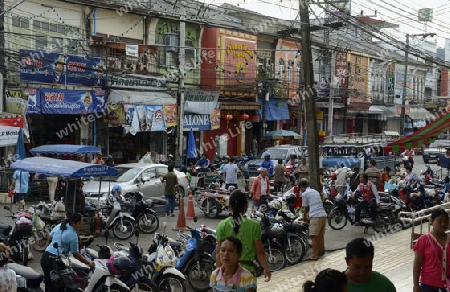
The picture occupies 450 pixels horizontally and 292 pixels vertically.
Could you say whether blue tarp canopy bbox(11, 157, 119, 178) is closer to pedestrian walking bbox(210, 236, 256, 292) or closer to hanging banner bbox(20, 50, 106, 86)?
pedestrian walking bbox(210, 236, 256, 292)

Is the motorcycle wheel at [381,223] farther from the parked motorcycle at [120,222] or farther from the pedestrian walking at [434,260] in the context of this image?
the pedestrian walking at [434,260]

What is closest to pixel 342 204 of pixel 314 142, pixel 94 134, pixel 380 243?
pixel 380 243

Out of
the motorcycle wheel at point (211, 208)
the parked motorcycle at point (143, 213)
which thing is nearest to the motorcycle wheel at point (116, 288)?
the parked motorcycle at point (143, 213)

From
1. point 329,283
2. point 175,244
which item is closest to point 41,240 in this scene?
point 175,244

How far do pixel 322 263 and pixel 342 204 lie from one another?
4.43 meters

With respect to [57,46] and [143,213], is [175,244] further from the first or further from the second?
[57,46]

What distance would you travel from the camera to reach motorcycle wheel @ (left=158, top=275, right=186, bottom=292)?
8.66 m

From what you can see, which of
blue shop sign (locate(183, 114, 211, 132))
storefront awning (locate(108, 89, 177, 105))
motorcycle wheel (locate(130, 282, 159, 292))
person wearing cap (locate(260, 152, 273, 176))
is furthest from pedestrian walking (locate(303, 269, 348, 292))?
blue shop sign (locate(183, 114, 211, 132))

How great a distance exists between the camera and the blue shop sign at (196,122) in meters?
29.9

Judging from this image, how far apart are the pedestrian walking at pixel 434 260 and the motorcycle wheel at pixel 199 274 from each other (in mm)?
4196

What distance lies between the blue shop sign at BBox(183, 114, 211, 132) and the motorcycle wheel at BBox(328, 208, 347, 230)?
15.1 meters

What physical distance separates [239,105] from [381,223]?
1940 cm

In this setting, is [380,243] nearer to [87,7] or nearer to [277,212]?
[277,212]

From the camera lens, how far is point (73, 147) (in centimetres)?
1766
